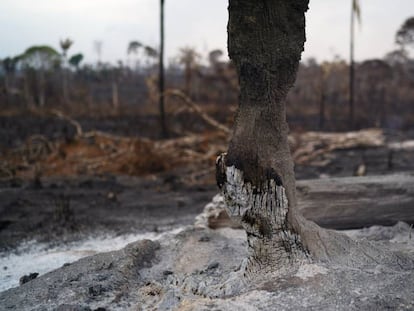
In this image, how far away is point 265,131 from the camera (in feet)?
12.5

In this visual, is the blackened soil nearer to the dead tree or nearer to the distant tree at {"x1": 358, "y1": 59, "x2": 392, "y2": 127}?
the dead tree

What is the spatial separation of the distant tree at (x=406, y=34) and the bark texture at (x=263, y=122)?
3122cm

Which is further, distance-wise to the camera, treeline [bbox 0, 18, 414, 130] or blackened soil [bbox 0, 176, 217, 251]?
treeline [bbox 0, 18, 414, 130]

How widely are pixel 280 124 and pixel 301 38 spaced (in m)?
0.71

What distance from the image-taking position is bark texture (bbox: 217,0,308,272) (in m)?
3.72

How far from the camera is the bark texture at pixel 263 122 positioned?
372cm

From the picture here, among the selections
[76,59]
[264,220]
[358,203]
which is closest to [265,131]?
[264,220]

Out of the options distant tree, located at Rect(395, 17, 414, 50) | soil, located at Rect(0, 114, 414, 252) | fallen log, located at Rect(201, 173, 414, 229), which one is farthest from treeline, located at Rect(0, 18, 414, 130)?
fallen log, located at Rect(201, 173, 414, 229)

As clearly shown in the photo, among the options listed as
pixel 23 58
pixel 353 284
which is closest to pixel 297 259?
pixel 353 284

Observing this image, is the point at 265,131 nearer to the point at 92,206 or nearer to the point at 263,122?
the point at 263,122

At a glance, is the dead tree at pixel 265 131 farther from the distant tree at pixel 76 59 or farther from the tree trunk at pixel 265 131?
the distant tree at pixel 76 59

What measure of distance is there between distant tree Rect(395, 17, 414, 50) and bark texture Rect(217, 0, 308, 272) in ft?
102

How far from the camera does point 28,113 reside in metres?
26.3

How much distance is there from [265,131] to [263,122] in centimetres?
7
